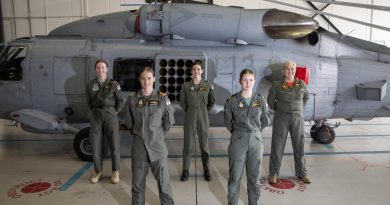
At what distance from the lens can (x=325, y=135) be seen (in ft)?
23.4

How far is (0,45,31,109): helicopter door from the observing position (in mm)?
5863

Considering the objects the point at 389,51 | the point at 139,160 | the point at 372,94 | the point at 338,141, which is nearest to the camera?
the point at 139,160

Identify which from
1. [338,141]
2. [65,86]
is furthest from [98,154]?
[338,141]

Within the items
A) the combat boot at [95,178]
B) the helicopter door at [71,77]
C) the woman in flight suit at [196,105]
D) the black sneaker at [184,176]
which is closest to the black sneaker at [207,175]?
the black sneaker at [184,176]

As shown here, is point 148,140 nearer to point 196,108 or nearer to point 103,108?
point 196,108

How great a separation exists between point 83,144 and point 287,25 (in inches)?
164

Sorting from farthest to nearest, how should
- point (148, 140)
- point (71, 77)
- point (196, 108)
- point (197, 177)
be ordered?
point (71, 77)
point (197, 177)
point (196, 108)
point (148, 140)

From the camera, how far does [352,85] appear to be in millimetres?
6156

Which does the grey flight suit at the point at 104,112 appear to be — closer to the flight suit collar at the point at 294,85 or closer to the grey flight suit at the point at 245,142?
the grey flight suit at the point at 245,142

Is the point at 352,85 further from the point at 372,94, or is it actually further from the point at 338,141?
the point at 338,141

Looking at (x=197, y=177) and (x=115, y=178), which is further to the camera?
(x=197, y=177)

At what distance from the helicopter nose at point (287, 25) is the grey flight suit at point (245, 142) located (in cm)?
266

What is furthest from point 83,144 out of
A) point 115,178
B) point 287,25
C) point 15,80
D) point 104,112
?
point 287,25

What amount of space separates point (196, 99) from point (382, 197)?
2772mm
